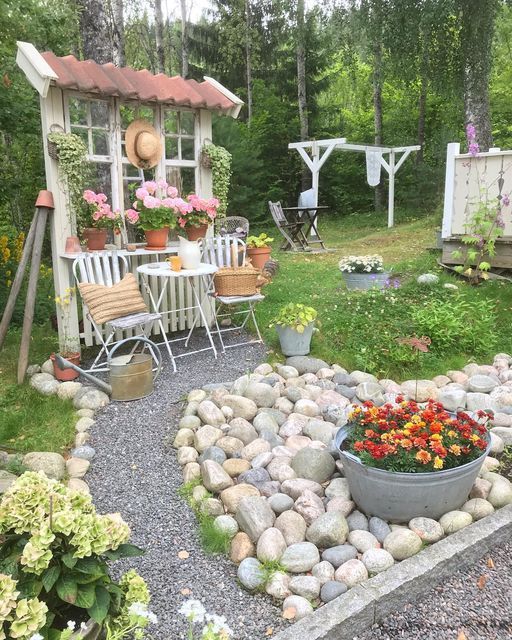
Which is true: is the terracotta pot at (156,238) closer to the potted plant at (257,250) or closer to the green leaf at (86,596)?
the potted plant at (257,250)

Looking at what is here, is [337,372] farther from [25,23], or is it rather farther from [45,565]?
[25,23]

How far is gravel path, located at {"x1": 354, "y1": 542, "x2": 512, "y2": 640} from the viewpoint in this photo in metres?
1.97

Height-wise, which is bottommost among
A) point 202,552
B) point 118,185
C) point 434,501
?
point 202,552

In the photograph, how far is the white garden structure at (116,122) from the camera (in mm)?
4309

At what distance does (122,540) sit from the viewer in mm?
1801

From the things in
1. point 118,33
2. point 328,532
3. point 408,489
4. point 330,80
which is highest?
point 330,80

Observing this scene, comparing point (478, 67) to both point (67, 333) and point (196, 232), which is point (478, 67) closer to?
point (196, 232)

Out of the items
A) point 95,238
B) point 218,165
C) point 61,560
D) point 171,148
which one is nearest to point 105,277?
point 95,238

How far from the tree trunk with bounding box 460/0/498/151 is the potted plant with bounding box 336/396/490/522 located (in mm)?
7767

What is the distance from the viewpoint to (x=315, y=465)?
2.89 metres

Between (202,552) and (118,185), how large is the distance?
3331 millimetres

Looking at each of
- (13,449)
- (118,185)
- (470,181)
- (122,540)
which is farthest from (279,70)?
(122,540)

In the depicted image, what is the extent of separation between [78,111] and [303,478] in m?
3.82

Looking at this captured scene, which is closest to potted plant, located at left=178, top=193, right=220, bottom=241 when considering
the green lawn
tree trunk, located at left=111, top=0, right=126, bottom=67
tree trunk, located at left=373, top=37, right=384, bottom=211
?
the green lawn
